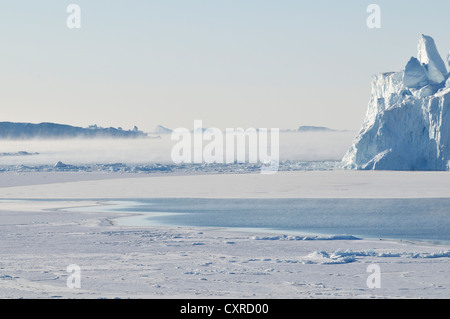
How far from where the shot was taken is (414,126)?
32.9 m

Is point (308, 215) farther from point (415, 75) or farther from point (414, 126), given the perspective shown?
point (415, 75)

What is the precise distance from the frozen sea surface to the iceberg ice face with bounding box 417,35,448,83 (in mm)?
15814

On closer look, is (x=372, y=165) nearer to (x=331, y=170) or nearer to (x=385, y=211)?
(x=331, y=170)

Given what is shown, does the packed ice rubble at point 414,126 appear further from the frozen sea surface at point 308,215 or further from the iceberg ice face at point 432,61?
the frozen sea surface at point 308,215

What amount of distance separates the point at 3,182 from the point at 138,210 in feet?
55.4

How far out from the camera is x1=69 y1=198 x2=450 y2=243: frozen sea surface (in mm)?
14919

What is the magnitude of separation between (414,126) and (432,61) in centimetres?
434

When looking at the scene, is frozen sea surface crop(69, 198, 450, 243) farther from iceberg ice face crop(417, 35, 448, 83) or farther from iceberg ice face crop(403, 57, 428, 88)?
iceberg ice face crop(417, 35, 448, 83)

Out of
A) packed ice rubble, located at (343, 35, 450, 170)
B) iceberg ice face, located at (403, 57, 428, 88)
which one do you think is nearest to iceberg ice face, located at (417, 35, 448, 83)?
packed ice rubble, located at (343, 35, 450, 170)

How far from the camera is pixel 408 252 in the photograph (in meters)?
11.4

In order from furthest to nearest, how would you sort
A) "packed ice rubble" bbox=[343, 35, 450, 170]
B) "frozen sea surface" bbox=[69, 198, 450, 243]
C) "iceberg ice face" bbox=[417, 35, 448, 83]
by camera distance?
"iceberg ice face" bbox=[417, 35, 448, 83] → "packed ice rubble" bbox=[343, 35, 450, 170] → "frozen sea surface" bbox=[69, 198, 450, 243]

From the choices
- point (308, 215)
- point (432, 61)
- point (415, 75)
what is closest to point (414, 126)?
point (415, 75)

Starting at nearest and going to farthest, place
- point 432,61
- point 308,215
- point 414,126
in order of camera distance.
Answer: point 308,215, point 414,126, point 432,61
